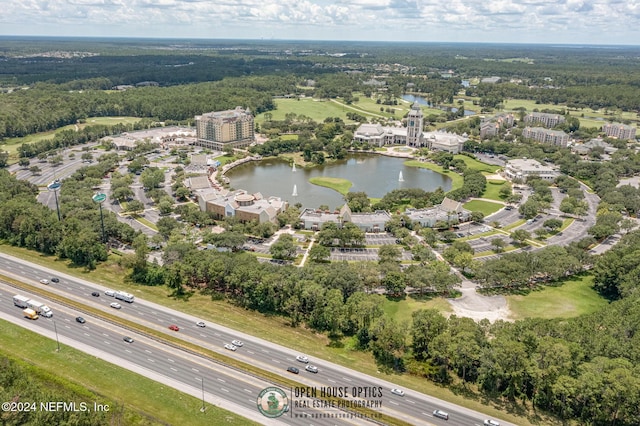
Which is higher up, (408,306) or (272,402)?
(272,402)

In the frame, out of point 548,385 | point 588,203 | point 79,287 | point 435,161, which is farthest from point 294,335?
point 435,161

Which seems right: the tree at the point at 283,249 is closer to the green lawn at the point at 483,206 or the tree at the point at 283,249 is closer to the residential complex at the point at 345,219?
the residential complex at the point at 345,219

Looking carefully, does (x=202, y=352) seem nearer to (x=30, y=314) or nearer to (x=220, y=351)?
(x=220, y=351)

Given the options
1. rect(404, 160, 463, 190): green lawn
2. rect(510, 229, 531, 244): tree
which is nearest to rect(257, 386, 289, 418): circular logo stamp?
rect(510, 229, 531, 244): tree

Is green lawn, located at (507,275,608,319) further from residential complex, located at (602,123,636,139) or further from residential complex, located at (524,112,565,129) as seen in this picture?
residential complex, located at (524,112,565,129)

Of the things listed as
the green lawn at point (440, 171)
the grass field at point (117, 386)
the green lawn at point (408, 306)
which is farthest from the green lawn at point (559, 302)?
the green lawn at point (440, 171)

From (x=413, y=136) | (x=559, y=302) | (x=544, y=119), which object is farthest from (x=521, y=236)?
(x=544, y=119)
